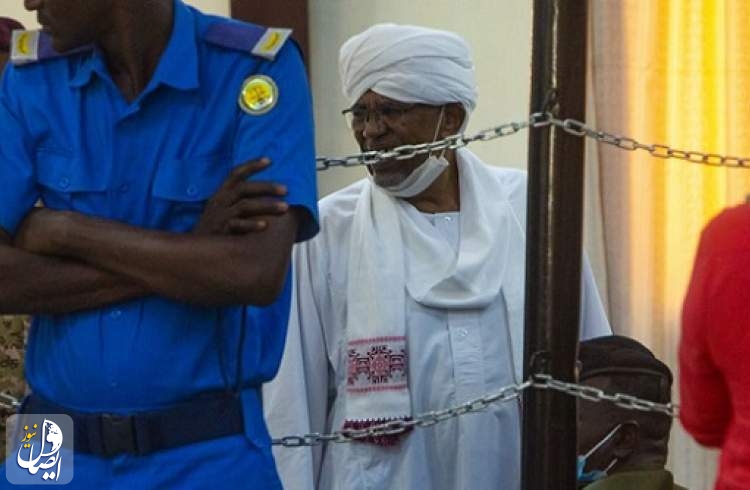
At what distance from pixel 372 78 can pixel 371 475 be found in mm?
891

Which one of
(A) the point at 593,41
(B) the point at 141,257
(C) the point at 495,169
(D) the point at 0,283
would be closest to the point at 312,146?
(B) the point at 141,257

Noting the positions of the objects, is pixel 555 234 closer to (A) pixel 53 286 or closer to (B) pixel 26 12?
(A) pixel 53 286

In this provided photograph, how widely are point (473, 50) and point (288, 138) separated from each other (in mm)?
2607

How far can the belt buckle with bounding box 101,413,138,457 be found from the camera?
2393mm

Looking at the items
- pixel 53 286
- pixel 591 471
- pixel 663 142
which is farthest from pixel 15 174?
pixel 663 142

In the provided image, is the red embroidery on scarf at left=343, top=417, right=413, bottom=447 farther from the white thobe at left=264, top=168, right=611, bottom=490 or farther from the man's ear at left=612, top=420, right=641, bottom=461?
the man's ear at left=612, top=420, right=641, bottom=461

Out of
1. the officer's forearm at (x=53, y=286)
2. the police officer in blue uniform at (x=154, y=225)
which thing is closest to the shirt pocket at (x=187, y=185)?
the police officer in blue uniform at (x=154, y=225)

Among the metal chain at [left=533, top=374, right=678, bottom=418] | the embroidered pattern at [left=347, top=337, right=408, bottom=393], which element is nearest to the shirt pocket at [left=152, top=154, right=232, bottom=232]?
the metal chain at [left=533, top=374, right=678, bottom=418]

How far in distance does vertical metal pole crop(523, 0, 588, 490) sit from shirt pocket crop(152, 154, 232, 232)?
29.0 inches

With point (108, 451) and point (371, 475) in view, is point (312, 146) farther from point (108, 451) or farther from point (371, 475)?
point (371, 475)

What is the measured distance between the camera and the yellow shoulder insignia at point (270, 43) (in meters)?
2.54

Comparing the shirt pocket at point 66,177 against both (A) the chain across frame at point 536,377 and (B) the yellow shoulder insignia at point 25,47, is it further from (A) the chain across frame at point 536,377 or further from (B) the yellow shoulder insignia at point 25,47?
(A) the chain across frame at point 536,377

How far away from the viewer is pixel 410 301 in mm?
3576

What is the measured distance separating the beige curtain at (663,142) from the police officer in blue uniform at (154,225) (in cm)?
207
